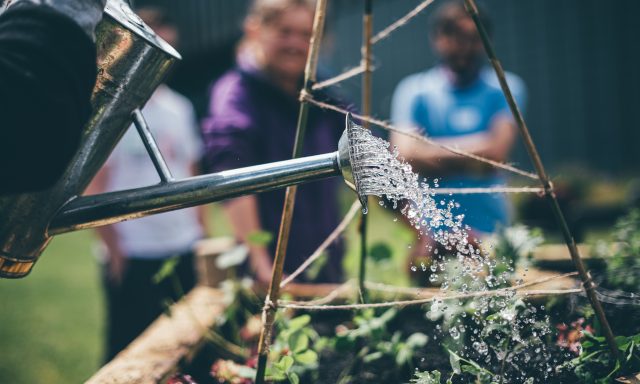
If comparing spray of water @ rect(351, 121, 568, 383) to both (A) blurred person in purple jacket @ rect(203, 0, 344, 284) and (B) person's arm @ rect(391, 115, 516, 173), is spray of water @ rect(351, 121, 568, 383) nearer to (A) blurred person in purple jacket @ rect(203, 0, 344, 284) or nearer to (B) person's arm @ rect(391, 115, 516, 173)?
(A) blurred person in purple jacket @ rect(203, 0, 344, 284)

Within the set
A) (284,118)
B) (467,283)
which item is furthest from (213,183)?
(284,118)

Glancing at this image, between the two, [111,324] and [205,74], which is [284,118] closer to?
[111,324]

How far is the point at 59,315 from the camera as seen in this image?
14.9 feet

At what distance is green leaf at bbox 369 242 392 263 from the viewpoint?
5.84 feet

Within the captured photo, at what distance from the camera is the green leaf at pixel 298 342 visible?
4.18 ft

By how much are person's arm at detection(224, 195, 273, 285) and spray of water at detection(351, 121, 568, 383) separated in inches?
41.5

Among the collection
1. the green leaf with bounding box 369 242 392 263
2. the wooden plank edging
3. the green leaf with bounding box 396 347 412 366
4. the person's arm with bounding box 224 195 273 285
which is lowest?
the wooden plank edging

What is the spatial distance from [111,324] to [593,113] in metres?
7.70

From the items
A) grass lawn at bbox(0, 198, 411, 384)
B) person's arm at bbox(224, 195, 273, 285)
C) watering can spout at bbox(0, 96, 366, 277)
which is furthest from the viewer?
grass lawn at bbox(0, 198, 411, 384)

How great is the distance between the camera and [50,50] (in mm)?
724

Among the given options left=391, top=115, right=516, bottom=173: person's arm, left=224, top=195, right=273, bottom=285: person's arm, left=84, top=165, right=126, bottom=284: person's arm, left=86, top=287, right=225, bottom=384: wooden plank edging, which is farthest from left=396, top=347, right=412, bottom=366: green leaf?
left=84, top=165, right=126, bottom=284: person's arm

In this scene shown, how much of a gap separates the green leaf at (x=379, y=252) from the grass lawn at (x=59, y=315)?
0.18 ft

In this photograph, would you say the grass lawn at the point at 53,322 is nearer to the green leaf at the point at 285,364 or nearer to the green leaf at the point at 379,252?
the green leaf at the point at 379,252

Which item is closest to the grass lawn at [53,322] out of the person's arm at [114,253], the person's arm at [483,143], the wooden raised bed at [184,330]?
the person's arm at [114,253]
